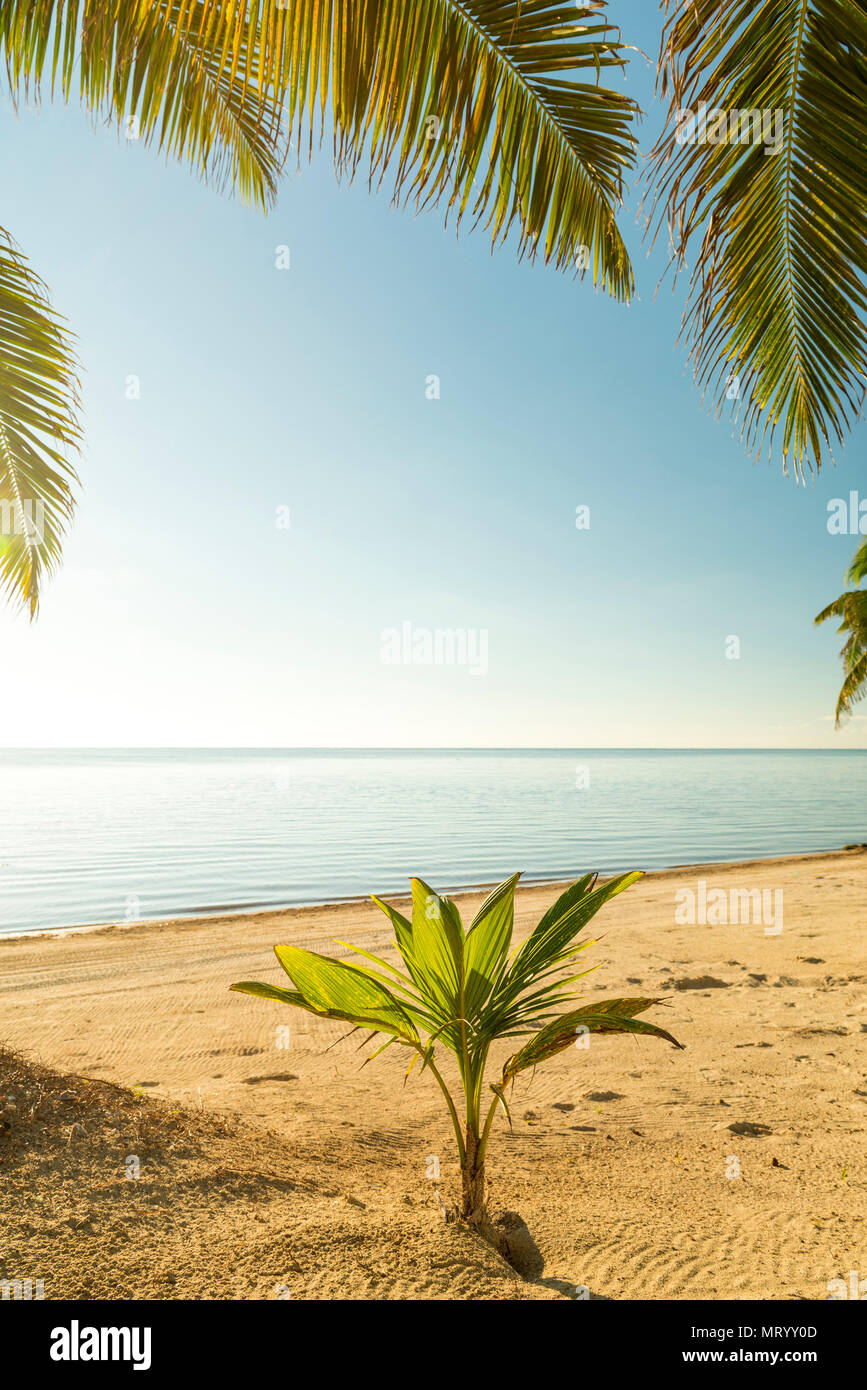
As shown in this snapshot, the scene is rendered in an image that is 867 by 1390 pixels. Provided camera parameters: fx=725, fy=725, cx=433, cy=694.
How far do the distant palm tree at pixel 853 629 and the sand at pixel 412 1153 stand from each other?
17615 mm

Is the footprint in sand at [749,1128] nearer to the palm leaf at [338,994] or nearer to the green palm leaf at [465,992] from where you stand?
the green palm leaf at [465,992]

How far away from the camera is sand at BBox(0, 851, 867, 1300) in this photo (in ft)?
7.68

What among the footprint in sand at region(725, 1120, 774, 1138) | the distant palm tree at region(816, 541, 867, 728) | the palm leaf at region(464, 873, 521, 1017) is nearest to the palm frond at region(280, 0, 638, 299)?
the palm leaf at region(464, 873, 521, 1017)

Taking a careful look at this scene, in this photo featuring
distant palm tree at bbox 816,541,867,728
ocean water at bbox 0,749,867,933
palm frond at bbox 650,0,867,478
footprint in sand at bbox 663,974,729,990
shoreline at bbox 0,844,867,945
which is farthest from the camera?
distant palm tree at bbox 816,541,867,728

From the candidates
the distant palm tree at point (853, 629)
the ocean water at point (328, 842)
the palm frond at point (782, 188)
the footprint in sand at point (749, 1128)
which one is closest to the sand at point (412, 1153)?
the footprint in sand at point (749, 1128)

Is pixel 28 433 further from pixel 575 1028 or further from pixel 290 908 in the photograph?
pixel 290 908

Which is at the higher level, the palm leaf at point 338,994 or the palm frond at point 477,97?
the palm frond at point 477,97

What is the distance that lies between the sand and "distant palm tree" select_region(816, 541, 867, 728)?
1761 centimetres

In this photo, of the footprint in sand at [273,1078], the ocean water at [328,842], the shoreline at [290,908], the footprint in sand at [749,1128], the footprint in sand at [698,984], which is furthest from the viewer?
the ocean water at [328,842]

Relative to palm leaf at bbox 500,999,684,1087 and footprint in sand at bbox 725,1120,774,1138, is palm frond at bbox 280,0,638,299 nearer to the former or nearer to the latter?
palm leaf at bbox 500,999,684,1087

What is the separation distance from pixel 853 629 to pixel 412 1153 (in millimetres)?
23816

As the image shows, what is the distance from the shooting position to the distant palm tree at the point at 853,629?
72.2 ft

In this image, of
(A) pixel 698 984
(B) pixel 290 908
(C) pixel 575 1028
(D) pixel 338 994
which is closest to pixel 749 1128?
(C) pixel 575 1028

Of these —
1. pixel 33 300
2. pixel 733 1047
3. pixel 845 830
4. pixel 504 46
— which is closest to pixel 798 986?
pixel 733 1047
